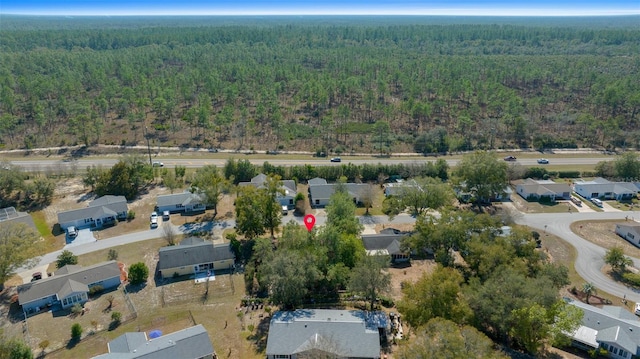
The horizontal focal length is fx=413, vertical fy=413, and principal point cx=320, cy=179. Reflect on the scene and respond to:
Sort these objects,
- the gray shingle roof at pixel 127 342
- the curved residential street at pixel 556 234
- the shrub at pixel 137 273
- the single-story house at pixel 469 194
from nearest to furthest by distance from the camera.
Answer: the gray shingle roof at pixel 127 342 < the shrub at pixel 137 273 < the curved residential street at pixel 556 234 < the single-story house at pixel 469 194

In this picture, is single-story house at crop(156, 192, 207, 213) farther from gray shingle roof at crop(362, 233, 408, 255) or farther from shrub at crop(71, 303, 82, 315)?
gray shingle roof at crop(362, 233, 408, 255)

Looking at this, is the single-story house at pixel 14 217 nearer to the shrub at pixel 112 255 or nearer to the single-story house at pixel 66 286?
the shrub at pixel 112 255

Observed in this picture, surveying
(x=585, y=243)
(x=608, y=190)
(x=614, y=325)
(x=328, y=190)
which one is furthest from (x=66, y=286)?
(x=608, y=190)

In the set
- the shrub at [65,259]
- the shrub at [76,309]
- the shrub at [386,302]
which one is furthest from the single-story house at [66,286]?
the shrub at [386,302]

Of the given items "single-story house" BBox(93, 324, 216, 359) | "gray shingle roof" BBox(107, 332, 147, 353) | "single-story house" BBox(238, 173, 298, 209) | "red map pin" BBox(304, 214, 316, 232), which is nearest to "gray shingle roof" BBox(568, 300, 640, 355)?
"red map pin" BBox(304, 214, 316, 232)

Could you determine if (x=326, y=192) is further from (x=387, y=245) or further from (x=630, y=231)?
(x=630, y=231)

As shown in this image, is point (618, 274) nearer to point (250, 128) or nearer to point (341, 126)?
point (341, 126)
